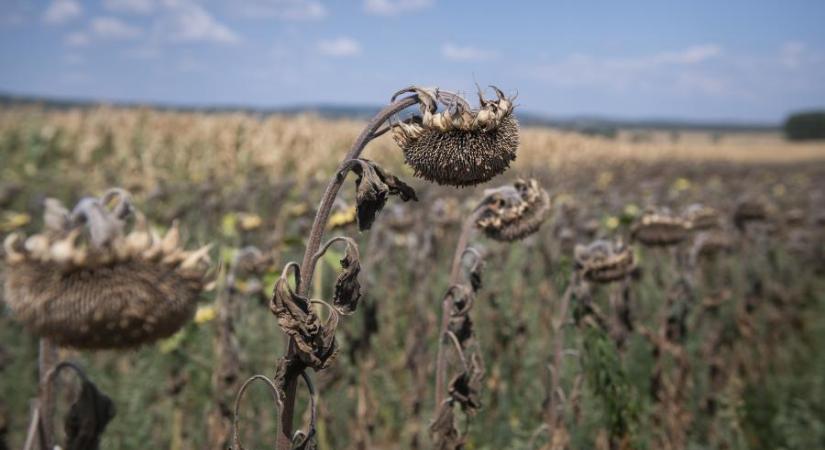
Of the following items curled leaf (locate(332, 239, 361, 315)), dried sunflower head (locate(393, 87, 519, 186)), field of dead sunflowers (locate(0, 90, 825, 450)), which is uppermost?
dried sunflower head (locate(393, 87, 519, 186))

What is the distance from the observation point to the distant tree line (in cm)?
7981

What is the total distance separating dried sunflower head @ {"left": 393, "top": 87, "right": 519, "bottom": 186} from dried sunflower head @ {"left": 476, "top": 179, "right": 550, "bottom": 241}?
3.54 ft

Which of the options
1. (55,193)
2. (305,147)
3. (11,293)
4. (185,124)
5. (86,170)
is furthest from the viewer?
(185,124)

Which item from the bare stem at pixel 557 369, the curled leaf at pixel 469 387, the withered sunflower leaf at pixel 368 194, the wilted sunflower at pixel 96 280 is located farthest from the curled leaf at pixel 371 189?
the bare stem at pixel 557 369

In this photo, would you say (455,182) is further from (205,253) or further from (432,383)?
(432,383)

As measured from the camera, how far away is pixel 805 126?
83.6 meters

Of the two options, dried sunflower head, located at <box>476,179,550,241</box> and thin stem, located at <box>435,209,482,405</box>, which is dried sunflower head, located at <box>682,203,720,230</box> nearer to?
dried sunflower head, located at <box>476,179,550,241</box>

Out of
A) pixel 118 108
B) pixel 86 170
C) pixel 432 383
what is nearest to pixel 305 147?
pixel 86 170

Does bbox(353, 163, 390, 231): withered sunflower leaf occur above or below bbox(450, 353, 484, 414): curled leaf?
above

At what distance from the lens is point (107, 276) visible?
1635mm

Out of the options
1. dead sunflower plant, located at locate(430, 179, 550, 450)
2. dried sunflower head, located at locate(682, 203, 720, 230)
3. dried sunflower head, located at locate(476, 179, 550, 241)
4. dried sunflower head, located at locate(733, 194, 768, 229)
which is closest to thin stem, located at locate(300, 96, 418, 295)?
dead sunflower plant, located at locate(430, 179, 550, 450)

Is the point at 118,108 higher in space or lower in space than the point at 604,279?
higher

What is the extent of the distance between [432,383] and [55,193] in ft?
30.1

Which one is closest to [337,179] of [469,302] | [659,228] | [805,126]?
[469,302]
